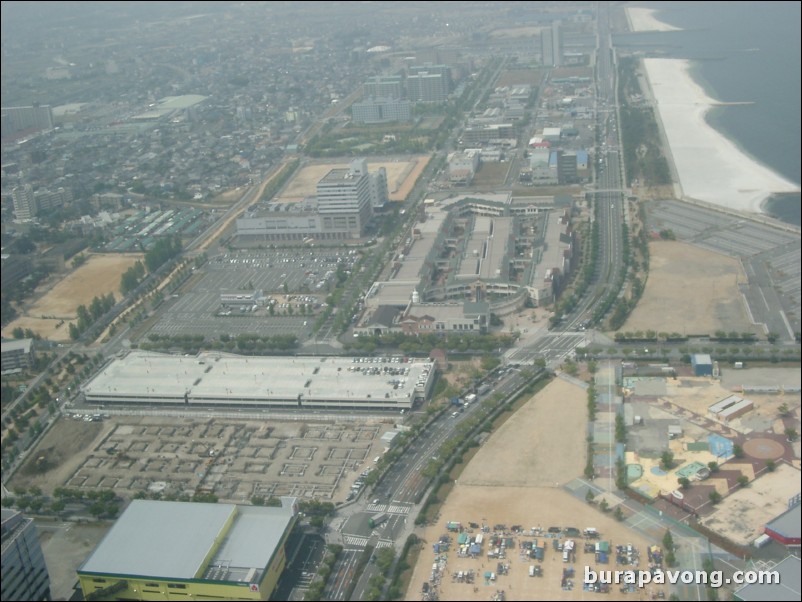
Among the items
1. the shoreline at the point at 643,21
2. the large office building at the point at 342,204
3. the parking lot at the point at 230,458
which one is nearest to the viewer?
the parking lot at the point at 230,458

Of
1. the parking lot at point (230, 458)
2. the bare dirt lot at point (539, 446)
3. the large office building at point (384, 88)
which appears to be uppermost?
the large office building at point (384, 88)

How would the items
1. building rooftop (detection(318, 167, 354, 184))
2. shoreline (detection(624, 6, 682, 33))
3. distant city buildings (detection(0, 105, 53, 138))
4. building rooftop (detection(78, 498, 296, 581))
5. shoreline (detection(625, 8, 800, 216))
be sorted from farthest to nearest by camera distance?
1. shoreline (detection(624, 6, 682, 33))
2. distant city buildings (detection(0, 105, 53, 138))
3. building rooftop (detection(318, 167, 354, 184))
4. shoreline (detection(625, 8, 800, 216))
5. building rooftop (detection(78, 498, 296, 581))

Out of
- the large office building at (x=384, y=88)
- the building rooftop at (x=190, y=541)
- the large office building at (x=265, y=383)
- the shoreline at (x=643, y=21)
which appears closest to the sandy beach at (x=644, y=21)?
the shoreline at (x=643, y=21)

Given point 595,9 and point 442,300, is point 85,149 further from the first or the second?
point 595,9

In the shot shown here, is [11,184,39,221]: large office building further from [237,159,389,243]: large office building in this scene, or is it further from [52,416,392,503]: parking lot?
[52,416,392,503]: parking lot

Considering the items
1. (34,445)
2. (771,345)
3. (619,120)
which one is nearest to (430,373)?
(771,345)

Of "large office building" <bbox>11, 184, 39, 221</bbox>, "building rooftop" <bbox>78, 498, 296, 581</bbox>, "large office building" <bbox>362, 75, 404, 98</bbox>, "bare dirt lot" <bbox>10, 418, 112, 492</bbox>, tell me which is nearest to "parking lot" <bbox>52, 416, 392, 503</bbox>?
"bare dirt lot" <bbox>10, 418, 112, 492</bbox>

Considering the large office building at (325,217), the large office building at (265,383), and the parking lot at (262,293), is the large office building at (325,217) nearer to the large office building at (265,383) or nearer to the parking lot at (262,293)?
the parking lot at (262,293)
